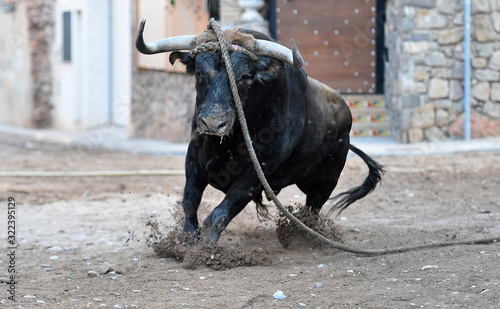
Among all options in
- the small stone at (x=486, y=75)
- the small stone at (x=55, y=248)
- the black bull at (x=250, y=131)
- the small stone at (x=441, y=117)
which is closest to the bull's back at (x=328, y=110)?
the black bull at (x=250, y=131)

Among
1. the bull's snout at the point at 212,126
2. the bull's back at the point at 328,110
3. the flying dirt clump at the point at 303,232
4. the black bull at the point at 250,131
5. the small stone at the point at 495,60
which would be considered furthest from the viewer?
the small stone at the point at 495,60

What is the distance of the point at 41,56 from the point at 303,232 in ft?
45.7

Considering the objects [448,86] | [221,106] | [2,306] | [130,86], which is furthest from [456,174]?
[130,86]

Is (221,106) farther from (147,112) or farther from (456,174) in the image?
(147,112)

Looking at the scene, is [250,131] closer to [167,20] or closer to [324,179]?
[324,179]

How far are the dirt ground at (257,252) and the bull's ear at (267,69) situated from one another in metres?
1.17

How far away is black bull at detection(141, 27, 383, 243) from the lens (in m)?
4.89

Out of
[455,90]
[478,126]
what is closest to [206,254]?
[455,90]

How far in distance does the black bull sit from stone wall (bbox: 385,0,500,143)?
19.3 feet

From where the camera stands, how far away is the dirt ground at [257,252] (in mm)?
4258

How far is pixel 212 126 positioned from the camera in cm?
462

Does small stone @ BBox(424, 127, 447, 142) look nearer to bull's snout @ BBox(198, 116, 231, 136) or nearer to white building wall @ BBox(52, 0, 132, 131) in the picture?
white building wall @ BBox(52, 0, 132, 131)

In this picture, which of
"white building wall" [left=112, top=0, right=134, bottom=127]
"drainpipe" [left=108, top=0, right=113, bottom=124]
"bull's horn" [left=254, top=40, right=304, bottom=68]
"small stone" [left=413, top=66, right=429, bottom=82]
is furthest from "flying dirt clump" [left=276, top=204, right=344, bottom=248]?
"drainpipe" [left=108, top=0, right=113, bottom=124]

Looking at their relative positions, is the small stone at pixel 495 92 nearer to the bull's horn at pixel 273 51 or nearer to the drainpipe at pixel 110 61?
the bull's horn at pixel 273 51
